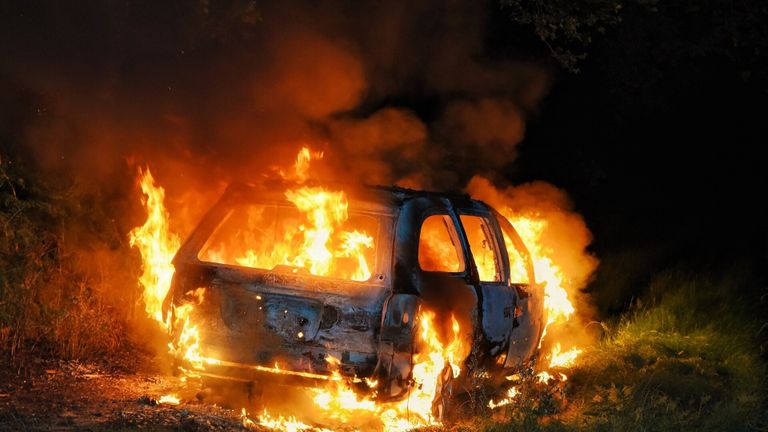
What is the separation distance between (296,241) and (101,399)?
1.78 metres

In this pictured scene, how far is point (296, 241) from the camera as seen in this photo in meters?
7.65

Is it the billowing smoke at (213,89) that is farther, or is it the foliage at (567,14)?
the foliage at (567,14)

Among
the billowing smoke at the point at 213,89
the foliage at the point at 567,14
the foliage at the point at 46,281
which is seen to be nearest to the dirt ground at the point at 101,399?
the foliage at the point at 46,281

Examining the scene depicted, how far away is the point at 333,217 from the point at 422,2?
18.0ft

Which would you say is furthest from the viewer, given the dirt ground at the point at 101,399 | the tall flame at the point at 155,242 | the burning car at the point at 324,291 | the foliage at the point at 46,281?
the foliage at the point at 46,281

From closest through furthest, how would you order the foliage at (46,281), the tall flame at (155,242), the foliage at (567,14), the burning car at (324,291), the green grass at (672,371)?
1. the burning car at (324,291)
2. the green grass at (672,371)
3. the tall flame at (155,242)
4. the foliage at (46,281)
5. the foliage at (567,14)

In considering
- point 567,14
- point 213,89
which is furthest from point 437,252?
point 567,14

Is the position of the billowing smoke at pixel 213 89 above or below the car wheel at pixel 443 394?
above

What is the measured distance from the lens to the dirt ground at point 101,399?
6.45 meters

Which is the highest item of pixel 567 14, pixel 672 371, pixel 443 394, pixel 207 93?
pixel 567 14

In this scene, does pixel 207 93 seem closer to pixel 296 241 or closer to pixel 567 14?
pixel 296 241

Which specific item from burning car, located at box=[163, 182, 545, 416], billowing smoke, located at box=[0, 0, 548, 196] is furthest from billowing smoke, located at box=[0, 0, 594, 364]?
burning car, located at box=[163, 182, 545, 416]

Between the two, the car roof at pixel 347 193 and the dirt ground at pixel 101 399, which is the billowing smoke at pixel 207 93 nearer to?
the dirt ground at pixel 101 399

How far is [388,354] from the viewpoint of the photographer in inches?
271
